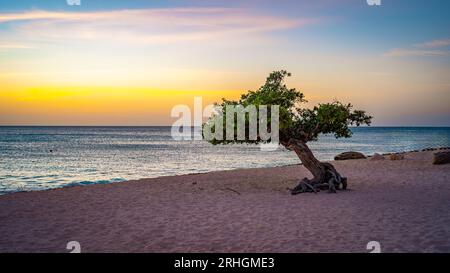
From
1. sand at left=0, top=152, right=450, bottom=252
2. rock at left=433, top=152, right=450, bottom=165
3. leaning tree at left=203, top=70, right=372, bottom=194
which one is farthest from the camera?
rock at left=433, top=152, right=450, bottom=165

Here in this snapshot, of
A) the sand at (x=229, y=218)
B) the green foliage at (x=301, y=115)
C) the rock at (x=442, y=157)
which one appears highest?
the green foliage at (x=301, y=115)

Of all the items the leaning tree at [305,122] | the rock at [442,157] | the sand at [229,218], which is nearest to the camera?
the sand at [229,218]

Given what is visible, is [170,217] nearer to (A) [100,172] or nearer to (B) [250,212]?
(B) [250,212]

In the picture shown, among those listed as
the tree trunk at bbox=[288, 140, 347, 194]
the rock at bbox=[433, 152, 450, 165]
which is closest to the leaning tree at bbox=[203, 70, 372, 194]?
the tree trunk at bbox=[288, 140, 347, 194]

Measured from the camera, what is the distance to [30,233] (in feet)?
41.1

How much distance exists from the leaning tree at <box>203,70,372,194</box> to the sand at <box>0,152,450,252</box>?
0.95 m

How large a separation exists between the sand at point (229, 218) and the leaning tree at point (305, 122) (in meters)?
0.95

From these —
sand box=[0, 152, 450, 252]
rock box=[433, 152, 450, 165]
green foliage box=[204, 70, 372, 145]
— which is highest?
green foliage box=[204, 70, 372, 145]

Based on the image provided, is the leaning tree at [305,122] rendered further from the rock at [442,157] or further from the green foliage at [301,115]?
the rock at [442,157]

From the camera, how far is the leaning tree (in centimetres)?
2014

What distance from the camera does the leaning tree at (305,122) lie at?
20141 millimetres

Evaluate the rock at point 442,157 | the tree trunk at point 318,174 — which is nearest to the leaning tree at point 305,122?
the tree trunk at point 318,174

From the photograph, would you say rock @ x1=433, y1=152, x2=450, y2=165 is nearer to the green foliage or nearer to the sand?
the sand
